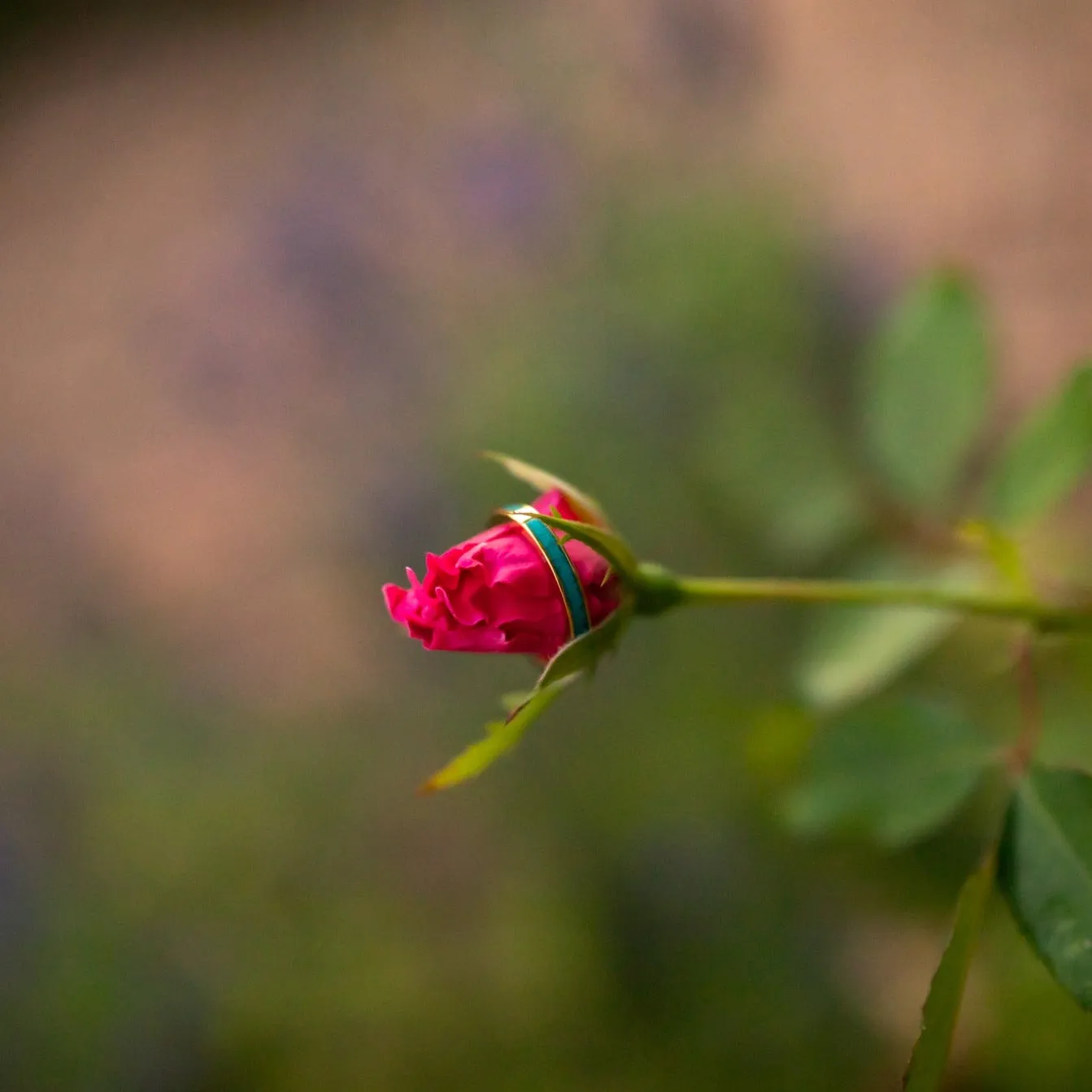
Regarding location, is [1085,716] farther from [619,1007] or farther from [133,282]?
[133,282]

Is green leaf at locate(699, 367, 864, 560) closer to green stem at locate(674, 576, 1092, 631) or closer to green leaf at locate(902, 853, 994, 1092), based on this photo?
green stem at locate(674, 576, 1092, 631)

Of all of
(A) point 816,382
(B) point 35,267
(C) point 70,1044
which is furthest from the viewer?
(B) point 35,267

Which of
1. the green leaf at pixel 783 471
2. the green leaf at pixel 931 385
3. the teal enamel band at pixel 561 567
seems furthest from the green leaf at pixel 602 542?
the green leaf at pixel 783 471

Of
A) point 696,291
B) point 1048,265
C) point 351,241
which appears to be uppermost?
point 351,241

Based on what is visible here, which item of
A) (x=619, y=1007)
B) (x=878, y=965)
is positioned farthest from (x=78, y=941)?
(x=878, y=965)

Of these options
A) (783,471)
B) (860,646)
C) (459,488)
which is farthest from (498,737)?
(459,488)

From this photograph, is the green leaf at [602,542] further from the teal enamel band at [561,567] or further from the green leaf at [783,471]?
the green leaf at [783,471]
